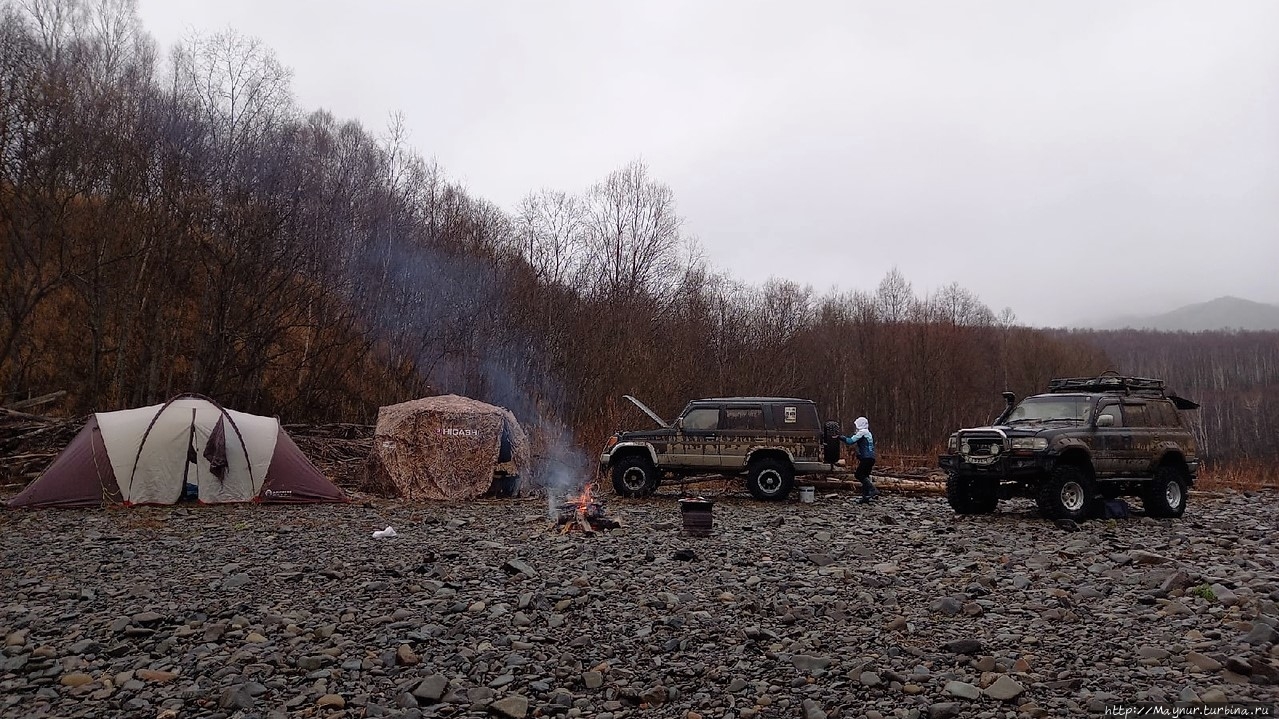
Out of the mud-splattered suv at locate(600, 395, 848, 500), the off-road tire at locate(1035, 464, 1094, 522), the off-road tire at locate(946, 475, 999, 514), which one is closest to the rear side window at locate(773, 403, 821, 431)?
the mud-splattered suv at locate(600, 395, 848, 500)

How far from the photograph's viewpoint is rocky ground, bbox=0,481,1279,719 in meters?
4.93

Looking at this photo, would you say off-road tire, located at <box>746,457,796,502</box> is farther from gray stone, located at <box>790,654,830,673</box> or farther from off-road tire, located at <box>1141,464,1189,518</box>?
gray stone, located at <box>790,654,830,673</box>

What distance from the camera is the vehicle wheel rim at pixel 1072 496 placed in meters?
12.3

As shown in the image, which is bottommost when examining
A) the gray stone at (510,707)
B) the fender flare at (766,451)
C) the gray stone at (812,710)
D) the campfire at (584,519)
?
the gray stone at (510,707)

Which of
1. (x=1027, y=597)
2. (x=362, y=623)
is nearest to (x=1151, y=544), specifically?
(x=1027, y=597)

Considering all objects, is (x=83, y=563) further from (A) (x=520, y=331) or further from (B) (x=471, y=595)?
(A) (x=520, y=331)

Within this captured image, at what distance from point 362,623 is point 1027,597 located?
6.06 m

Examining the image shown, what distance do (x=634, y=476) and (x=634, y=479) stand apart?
0.06 metres

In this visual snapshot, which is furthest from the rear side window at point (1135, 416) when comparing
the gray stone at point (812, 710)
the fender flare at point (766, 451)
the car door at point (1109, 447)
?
the gray stone at point (812, 710)

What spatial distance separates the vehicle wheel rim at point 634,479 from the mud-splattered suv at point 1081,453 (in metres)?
5.89

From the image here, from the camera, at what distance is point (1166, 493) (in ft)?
43.1

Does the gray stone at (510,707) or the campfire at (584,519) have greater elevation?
the campfire at (584,519)

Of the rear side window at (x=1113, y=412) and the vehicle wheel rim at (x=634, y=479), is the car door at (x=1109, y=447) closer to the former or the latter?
the rear side window at (x=1113, y=412)

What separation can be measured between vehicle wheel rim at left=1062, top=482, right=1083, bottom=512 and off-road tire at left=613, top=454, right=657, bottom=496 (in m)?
7.48
